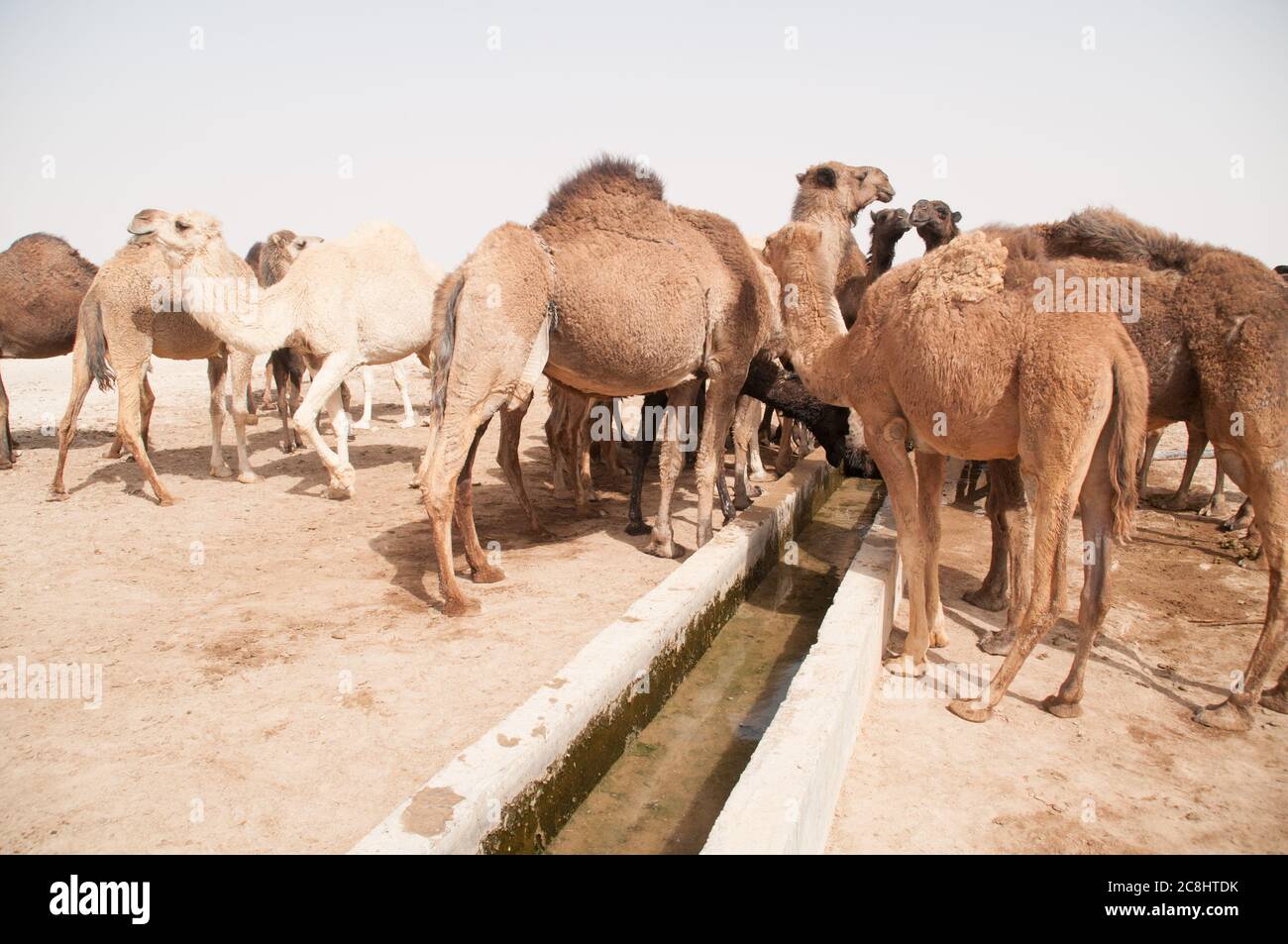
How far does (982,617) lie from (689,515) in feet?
11.1

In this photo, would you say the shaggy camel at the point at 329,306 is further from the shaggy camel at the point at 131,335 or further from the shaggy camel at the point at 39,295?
the shaggy camel at the point at 39,295

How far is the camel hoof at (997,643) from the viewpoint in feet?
16.6

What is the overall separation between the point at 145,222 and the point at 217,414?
2.61m

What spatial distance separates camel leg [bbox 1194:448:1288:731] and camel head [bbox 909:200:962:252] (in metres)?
3.73

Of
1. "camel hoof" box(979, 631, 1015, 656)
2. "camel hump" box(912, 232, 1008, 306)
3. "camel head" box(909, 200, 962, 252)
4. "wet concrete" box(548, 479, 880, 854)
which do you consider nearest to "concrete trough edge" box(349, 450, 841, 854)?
"wet concrete" box(548, 479, 880, 854)

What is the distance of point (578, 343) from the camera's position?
6023 millimetres

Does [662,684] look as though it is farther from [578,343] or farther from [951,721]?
[578,343]

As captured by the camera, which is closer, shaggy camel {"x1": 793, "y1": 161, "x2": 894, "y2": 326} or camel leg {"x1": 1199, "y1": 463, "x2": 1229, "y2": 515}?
camel leg {"x1": 1199, "y1": 463, "x2": 1229, "y2": 515}

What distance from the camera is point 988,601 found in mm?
5801

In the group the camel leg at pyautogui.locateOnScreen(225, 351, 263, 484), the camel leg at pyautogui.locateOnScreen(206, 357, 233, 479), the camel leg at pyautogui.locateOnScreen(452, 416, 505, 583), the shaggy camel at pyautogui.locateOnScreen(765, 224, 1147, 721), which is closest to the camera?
the shaggy camel at pyautogui.locateOnScreen(765, 224, 1147, 721)

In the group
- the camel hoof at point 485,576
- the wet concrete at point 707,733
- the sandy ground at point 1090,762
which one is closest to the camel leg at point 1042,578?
the sandy ground at point 1090,762

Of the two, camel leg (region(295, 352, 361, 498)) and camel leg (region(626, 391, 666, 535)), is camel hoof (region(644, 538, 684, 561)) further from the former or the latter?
camel leg (region(295, 352, 361, 498))

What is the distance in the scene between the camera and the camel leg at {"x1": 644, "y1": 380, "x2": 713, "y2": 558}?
22.4ft

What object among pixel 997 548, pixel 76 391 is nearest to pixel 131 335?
pixel 76 391
